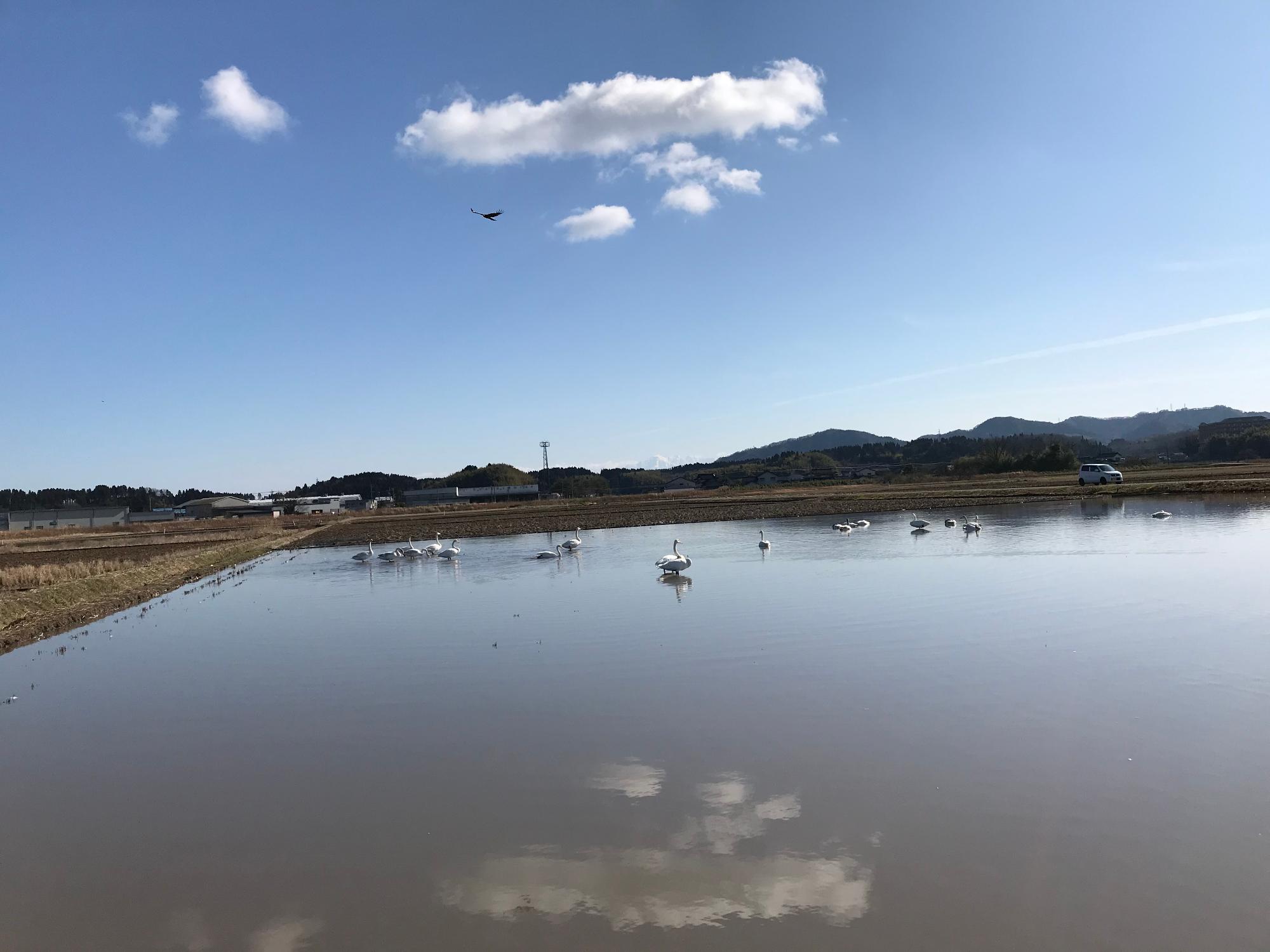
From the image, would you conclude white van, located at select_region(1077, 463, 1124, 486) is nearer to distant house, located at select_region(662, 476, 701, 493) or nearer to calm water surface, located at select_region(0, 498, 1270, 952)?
calm water surface, located at select_region(0, 498, 1270, 952)

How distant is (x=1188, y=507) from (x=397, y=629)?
32.3m

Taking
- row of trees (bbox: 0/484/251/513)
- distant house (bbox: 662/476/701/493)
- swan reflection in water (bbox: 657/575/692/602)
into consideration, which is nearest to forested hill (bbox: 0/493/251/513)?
row of trees (bbox: 0/484/251/513)

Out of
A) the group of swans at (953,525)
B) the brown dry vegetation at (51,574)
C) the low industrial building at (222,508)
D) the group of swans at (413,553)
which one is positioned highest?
the low industrial building at (222,508)

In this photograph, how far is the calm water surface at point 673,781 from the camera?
5.24 meters

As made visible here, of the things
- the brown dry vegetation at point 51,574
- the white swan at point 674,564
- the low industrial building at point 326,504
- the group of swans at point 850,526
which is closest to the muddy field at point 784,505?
the group of swans at point 850,526

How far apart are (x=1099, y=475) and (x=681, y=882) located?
53083mm

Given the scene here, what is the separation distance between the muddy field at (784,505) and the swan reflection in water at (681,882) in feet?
119

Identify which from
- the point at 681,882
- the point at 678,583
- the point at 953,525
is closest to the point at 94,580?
the point at 678,583

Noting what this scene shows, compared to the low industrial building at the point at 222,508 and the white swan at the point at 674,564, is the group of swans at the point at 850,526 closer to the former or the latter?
the white swan at the point at 674,564

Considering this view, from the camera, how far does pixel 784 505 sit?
2032 inches

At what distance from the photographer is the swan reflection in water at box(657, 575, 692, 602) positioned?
723 inches

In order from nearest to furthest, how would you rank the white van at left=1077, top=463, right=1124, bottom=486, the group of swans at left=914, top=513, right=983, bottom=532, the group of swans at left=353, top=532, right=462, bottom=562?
the group of swans at left=914, top=513, right=983, bottom=532
the group of swans at left=353, top=532, right=462, bottom=562
the white van at left=1077, top=463, right=1124, bottom=486

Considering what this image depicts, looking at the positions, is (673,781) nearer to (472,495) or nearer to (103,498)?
(472,495)

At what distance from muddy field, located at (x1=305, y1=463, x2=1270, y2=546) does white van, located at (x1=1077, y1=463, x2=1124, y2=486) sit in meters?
0.80
